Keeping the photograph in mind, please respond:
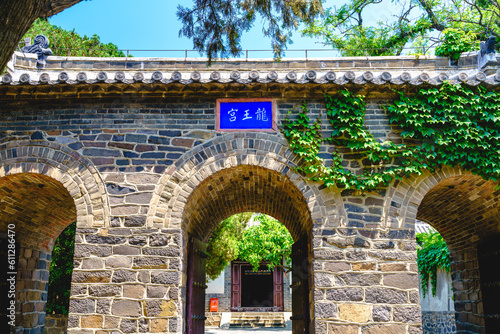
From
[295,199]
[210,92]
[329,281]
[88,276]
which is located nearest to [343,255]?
[329,281]

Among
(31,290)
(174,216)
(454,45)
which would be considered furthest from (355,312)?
(31,290)

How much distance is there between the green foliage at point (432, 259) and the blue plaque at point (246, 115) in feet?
21.3

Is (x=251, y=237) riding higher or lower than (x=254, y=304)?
higher

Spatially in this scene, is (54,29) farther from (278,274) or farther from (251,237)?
(278,274)

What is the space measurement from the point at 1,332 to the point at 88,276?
253cm

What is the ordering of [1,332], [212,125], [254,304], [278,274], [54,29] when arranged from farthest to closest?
[254,304] → [278,274] → [54,29] → [1,332] → [212,125]

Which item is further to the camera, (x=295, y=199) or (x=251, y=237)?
(x=251, y=237)

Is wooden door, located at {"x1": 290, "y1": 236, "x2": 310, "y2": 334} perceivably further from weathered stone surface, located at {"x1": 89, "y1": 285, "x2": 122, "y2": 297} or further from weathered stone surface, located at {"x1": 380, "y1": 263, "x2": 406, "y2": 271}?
weathered stone surface, located at {"x1": 89, "y1": 285, "x2": 122, "y2": 297}

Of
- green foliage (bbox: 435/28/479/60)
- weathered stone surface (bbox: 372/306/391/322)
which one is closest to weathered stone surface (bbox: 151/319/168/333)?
weathered stone surface (bbox: 372/306/391/322)

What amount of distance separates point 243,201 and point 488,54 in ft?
15.9

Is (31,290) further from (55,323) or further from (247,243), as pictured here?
(247,243)

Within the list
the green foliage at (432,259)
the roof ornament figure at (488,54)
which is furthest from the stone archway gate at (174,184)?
the green foliage at (432,259)

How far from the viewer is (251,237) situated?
15953mm

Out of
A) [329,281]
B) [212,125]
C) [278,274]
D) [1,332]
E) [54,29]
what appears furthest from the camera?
[278,274]
